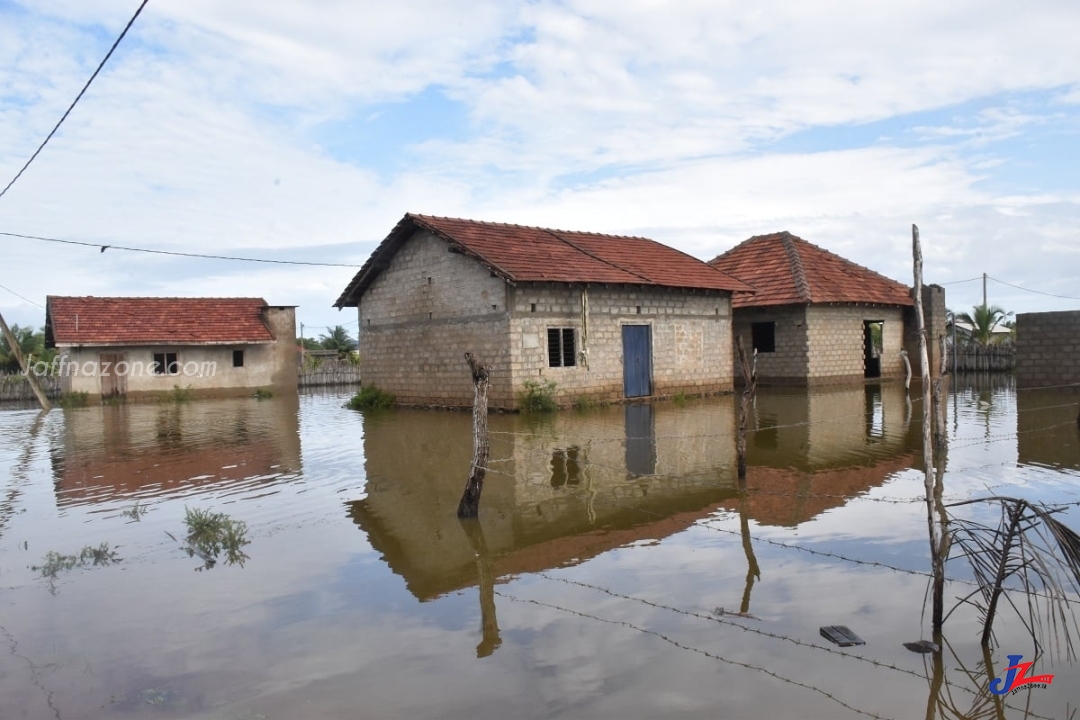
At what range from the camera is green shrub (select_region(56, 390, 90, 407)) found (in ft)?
89.6

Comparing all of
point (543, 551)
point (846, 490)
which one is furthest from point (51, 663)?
point (846, 490)

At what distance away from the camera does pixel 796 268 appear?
2577cm

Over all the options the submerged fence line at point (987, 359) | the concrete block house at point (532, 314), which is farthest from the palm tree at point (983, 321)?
the concrete block house at point (532, 314)

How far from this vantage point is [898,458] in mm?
11414

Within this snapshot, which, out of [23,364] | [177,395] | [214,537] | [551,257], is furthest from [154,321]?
[214,537]

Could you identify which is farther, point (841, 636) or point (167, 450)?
point (167, 450)

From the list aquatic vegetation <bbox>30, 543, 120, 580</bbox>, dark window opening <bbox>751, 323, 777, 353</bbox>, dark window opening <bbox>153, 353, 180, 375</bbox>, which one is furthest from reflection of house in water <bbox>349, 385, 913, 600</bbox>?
dark window opening <bbox>153, 353, 180, 375</bbox>

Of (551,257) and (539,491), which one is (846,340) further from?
(539,491)

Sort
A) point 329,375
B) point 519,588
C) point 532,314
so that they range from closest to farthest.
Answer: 1. point 519,588
2. point 532,314
3. point 329,375

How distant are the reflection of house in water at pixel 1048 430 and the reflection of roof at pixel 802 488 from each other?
1.76m

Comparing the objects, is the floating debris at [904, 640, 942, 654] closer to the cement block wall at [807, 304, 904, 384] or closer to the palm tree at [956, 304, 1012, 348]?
the cement block wall at [807, 304, 904, 384]

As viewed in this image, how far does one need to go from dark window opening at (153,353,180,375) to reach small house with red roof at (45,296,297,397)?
32 millimetres

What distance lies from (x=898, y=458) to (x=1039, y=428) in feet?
14.8

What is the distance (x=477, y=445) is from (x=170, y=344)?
24.3 m
